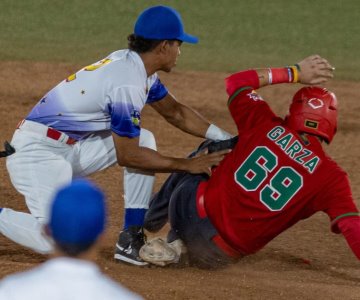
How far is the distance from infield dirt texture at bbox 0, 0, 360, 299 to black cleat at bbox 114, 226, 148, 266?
76 millimetres

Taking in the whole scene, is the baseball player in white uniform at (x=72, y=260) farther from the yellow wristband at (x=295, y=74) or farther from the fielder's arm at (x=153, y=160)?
the yellow wristband at (x=295, y=74)

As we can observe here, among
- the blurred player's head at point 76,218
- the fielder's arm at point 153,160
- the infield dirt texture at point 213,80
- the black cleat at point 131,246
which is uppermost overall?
the blurred player's head at point 76,218

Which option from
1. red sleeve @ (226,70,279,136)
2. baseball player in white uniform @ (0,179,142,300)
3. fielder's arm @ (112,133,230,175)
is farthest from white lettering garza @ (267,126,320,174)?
baseball player in white uniform @ (0,179,142,300)

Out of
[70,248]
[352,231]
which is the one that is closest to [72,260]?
[70,248]

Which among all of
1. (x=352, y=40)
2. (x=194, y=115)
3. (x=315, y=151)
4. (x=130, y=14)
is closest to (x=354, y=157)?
(x=194, y=115)

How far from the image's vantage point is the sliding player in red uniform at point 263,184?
593 cm

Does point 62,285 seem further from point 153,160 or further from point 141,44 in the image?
point 141,44

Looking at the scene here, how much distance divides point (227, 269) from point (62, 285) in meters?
3.63

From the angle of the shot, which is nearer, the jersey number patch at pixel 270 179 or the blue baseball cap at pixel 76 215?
the blue baseball cap at pixel 76 215

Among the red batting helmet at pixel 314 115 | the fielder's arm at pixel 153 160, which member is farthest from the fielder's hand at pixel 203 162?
the red batting helmet at pixel 314 115

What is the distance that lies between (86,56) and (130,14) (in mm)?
2307

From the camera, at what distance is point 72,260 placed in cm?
300

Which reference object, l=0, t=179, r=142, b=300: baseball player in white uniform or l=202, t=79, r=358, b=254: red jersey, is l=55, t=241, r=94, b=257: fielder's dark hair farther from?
l=202, t=79, r=358, b=254: red jersey

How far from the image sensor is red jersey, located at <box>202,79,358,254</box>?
233 inches
